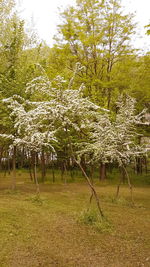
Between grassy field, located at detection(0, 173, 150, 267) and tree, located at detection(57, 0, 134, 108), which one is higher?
tree, located at detection(57, 0, 134, 108)

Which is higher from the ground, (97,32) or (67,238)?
(97,32)

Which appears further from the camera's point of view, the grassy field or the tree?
the tree

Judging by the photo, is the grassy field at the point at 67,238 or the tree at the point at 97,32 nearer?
the grassy field at the point at 67,238

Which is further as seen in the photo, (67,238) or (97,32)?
(97,32)

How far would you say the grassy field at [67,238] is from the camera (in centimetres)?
622

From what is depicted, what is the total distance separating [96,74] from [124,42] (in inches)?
168

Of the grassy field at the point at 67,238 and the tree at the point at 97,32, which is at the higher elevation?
the tree at the point at 97,32

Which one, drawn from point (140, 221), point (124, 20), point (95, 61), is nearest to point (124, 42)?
point (124, 20)

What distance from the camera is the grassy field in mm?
6219

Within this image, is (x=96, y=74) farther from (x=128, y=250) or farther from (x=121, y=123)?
(x=128, y=250)

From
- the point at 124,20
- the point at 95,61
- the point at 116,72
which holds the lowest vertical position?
the point at 116,72

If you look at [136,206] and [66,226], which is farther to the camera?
[136,206]

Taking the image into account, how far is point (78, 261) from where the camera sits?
20.3 ft

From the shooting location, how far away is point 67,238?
7766mm
